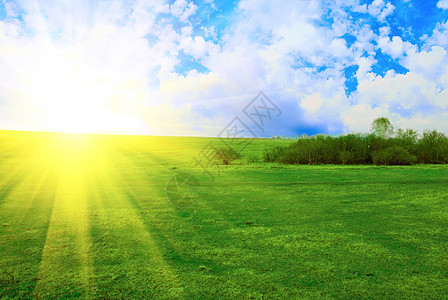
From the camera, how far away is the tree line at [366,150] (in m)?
17.0

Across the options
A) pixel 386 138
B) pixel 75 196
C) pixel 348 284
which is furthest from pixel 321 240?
pixel 386 138

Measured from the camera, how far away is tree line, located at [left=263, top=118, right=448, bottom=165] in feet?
55.8

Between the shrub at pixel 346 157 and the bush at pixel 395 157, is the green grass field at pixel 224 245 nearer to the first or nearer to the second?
the shrub at pixel 346 157

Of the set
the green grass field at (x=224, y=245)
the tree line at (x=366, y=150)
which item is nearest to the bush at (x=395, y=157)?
the tree line at (x=366, y=150)

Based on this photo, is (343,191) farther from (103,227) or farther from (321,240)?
(103,227)

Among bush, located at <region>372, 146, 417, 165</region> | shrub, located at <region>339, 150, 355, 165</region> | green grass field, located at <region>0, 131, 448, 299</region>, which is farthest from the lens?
shrub, located at <region>339, 150, 355, 165</region>

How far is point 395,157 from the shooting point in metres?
16.8

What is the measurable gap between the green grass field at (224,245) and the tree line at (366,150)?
9.68 metres

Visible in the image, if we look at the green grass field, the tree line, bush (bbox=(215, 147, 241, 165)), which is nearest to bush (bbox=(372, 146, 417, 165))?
the tree line

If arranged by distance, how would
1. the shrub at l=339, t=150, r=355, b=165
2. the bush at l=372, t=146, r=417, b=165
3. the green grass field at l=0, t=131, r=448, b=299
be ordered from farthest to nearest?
the shrub at l=339, t=150, r=355, b=165 → the bush at l=372, t=146, r=417, b=165 → the green grass field at l=0, t=131, r=448, b=299

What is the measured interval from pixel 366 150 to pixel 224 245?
53.1ft

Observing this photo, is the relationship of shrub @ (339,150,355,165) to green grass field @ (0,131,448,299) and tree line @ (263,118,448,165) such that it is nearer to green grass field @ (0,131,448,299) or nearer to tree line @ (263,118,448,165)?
tree line @ (263,118,448,165)

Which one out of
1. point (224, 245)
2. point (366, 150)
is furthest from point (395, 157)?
point (224, 245)

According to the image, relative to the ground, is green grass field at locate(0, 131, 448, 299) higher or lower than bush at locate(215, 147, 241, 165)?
lower
